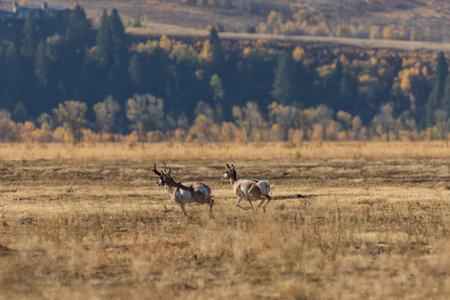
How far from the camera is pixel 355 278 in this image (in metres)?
12.6

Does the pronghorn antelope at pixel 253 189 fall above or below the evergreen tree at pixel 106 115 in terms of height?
above

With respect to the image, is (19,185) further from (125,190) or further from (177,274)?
(177,274)

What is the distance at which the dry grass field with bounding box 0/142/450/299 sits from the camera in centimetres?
1215

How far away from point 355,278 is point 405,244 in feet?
10.7

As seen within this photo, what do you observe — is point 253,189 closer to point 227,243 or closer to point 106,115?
point 227,243

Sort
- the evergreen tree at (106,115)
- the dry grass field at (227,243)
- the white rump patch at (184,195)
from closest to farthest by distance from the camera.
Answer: the dry grass field at (227,243) < the white rump patch at (184,195) < the evergreen tree at (106,115)

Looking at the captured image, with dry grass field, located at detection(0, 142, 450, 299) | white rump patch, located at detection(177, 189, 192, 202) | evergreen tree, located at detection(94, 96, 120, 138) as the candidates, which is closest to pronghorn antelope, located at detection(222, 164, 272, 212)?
dry grass field, located at detection(0, 142, 450, 299)

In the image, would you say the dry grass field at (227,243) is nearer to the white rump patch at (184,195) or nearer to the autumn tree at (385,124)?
the white rump patch at (184,195)

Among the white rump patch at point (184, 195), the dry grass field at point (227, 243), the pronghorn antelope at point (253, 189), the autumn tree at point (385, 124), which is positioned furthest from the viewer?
the autumn tree at point (385, 124)

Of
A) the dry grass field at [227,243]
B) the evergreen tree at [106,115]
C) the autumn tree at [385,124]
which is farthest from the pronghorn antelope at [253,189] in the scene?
the autumn tree at [385,124]

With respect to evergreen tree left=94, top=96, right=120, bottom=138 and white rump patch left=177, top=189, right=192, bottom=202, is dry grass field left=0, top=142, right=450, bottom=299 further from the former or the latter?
evergreen tree left=94, top=96, right=120, bottom=138

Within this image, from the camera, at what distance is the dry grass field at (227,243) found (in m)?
12.1

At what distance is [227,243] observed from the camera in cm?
1523

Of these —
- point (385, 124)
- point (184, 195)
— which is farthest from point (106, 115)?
point (184, 195)
